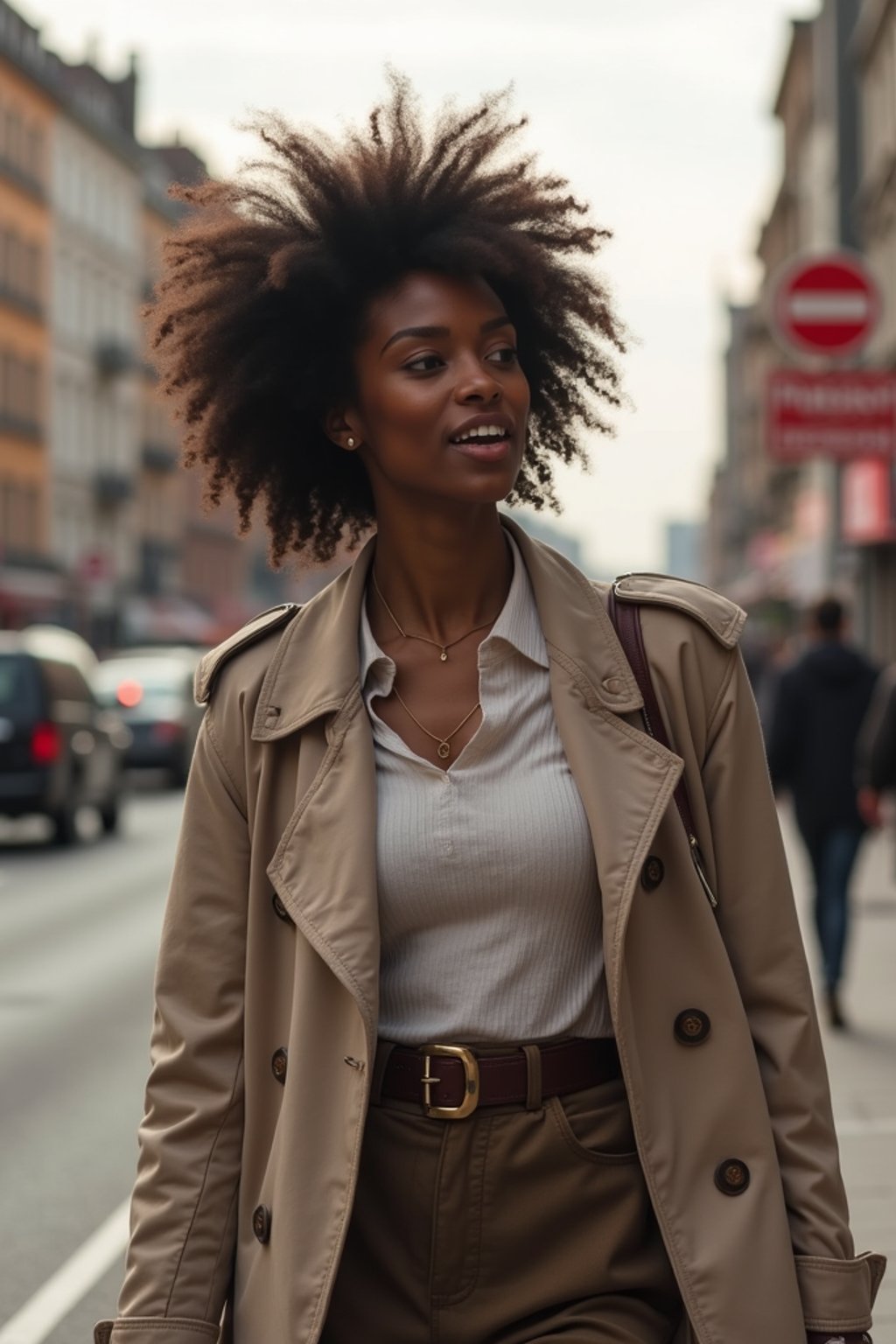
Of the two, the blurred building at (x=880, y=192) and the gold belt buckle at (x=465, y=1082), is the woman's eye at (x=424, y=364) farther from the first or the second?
the blurred building at (x=880, y=192)

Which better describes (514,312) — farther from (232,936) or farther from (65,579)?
(65,579)

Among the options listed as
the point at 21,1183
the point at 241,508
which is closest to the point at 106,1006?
the point at 21,1183

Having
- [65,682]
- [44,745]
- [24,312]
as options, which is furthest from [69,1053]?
[24,312]

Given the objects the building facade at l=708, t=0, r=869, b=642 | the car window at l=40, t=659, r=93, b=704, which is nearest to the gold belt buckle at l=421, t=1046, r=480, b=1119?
the building facade at l=708, t=0, r=869, b=642

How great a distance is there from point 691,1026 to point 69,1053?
7.50m

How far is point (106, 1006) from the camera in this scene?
11.2 m

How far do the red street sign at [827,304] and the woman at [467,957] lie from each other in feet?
33.0

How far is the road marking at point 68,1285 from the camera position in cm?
566

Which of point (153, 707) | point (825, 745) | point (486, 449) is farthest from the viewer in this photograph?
point (153, 707)

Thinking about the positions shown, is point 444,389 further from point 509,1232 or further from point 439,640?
point 509,1232

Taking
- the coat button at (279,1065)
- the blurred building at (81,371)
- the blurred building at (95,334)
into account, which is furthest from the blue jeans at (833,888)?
the blurred building at (95,334)

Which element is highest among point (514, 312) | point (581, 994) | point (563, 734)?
point (514, 312)

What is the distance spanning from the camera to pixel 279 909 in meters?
2.75

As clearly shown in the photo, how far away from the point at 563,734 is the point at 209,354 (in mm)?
765
